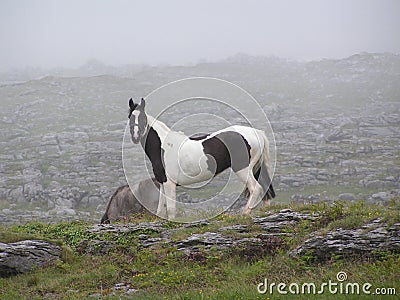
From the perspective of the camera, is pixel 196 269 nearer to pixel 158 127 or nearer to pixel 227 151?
pixel 227 151

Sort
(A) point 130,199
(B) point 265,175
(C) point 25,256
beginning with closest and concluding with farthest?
(C) point 25,256, (B) point 265,175, (A) point 130,199

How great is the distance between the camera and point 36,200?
11419cm

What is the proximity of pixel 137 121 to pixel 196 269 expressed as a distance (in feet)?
18.8

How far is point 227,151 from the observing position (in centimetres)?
1584

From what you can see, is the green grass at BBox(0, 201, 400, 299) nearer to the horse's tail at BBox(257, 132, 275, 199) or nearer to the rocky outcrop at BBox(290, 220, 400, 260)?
the rocky outcrop at BBox(290, 220, 400, 260)

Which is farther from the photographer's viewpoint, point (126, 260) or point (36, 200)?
point (36, 200)

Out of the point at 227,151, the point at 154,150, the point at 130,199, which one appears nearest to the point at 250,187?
A: the point at 227,151

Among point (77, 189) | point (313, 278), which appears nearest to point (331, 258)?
point (313, 278)

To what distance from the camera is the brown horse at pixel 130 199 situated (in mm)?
19641

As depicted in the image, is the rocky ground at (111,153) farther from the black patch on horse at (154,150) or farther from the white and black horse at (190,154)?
the white and black horse at (190,154)

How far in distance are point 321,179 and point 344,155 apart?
68.3ft

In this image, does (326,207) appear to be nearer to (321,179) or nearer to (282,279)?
→ (282,279)

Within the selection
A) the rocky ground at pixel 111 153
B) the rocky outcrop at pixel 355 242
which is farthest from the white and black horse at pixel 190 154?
the rocky ground at pixel 111 153

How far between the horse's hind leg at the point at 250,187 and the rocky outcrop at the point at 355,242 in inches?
156
